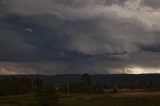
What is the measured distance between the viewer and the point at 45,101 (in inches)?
4085

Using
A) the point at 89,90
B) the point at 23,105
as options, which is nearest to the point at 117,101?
the point at 23,105

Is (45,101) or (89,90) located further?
(89,90)

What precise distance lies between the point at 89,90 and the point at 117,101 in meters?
72.7

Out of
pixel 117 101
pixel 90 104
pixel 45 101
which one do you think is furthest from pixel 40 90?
pixel 117 101

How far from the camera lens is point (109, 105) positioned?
10838cm

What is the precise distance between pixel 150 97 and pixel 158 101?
24.0 ft

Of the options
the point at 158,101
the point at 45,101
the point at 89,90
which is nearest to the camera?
the point at 45,101

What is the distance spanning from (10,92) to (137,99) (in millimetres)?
95138

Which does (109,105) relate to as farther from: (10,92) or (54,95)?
(10,92)

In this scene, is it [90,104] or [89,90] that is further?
[89,90]

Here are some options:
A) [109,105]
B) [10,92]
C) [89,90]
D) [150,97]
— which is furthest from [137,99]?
[10,92]

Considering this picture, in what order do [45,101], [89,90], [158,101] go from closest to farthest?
[45,101] < [158,101] < [89,90]

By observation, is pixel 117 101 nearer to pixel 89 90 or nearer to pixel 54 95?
pixel 54 95

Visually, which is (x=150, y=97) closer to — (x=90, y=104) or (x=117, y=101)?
(x=117, y=101)
